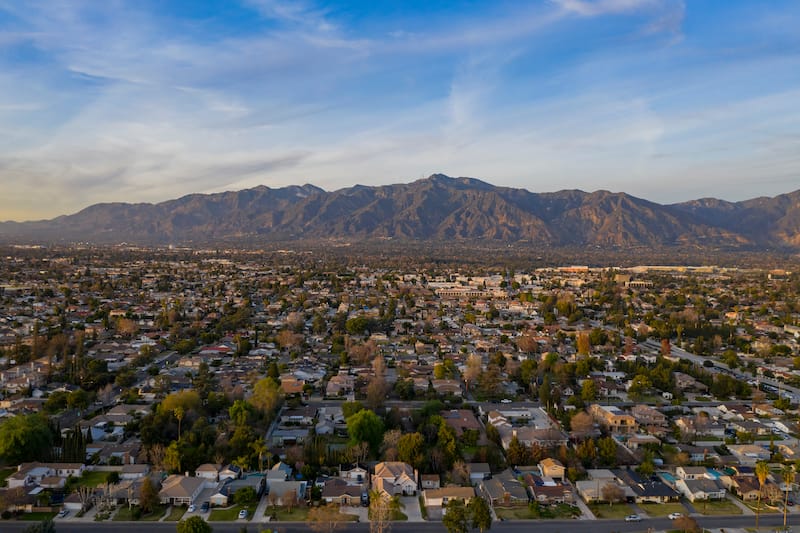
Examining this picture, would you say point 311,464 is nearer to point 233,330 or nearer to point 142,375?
point 142,375

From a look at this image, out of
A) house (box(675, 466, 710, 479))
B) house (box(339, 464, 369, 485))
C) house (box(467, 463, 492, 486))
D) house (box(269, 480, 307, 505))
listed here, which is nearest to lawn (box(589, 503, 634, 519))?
house (box(675, 466, 710, 479))

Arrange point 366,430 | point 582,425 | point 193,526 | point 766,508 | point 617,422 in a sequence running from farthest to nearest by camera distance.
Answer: point 617,422 < point 582,425 < point 366,430 < point 766,508 < point 193,526

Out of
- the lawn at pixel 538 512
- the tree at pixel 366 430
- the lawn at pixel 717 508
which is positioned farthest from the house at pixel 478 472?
the lawn at pixel 717 508

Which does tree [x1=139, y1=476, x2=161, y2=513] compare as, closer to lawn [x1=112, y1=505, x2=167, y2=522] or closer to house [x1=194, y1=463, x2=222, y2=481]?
lawn [x1=112, y1=505, x2=167, y2=522]

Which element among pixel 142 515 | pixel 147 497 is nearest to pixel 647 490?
pixel 147 497

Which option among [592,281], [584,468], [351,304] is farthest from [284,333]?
[592,281]

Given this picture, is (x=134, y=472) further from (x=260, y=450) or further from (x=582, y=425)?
(x=582, y=425)

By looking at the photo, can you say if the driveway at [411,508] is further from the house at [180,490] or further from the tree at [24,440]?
the tree at [24,440]
